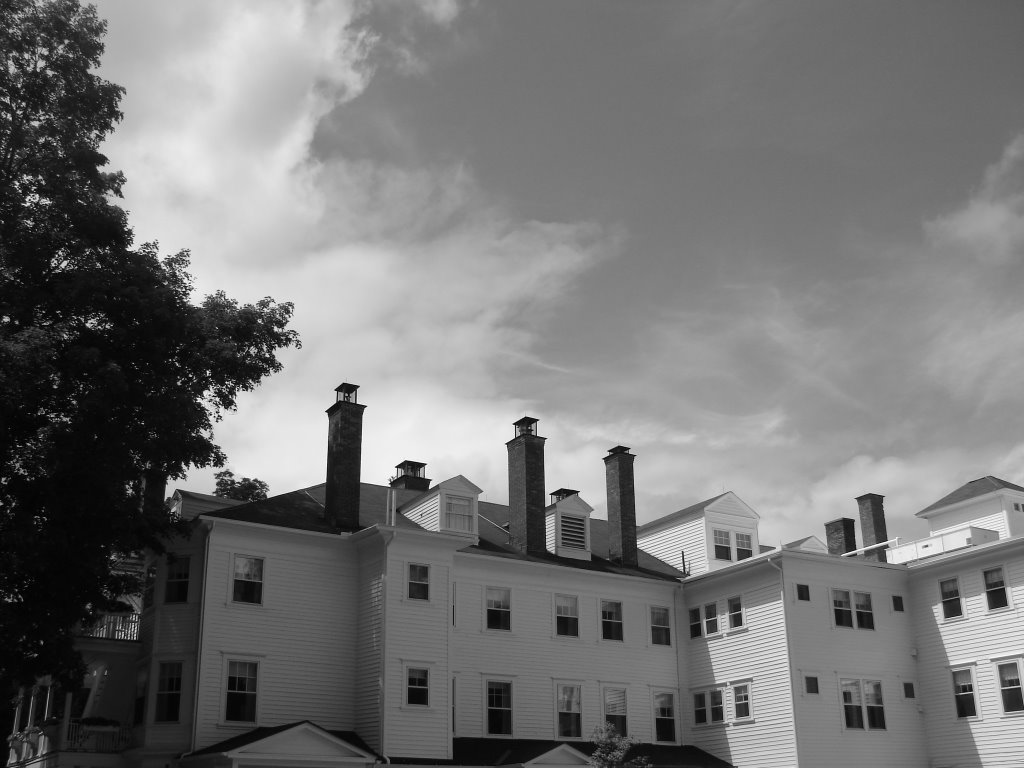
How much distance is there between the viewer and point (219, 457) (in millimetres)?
28688

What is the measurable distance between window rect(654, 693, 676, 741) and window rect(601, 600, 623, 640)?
2.58 m

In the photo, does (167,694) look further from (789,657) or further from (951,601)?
(951,601)

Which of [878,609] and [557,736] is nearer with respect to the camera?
[557,736]

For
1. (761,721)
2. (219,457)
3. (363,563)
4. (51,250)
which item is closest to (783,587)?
(761,721)

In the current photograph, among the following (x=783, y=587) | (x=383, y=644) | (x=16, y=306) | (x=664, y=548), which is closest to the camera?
(x=16, y=306)

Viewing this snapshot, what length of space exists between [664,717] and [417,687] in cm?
1048

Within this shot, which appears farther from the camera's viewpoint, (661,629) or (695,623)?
(695,623)

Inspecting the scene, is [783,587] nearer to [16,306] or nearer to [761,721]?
[761,721]

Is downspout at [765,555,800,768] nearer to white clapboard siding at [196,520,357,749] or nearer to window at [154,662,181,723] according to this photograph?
white clapboard siding at [196,520,357,749]

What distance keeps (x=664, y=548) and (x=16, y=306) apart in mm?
26528

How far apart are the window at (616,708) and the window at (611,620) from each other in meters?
1.84

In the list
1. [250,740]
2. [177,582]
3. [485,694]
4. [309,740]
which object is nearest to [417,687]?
[485,694]

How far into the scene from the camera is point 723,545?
41281 millimetres

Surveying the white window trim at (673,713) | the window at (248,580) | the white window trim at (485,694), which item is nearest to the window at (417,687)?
the white window trim at (485,694)
